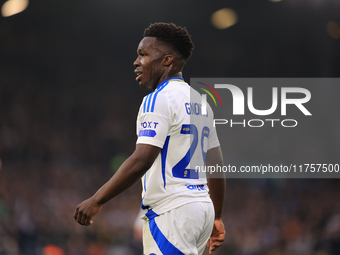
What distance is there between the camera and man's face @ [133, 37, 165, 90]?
2.28m

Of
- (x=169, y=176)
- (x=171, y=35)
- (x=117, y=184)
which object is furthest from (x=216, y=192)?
(x=171, y=35)

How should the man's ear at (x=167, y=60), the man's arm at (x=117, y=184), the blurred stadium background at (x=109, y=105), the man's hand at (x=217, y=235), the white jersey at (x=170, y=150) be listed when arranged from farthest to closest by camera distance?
1. the blurred stadium background at (x=109, y=105)
2. the man's hand at (x=217, y=235)
3. the man's ear at (x=167, y=60)
4. the white jersey at (x=170, y=150)
5. the man's arm at (x=117, y=184)

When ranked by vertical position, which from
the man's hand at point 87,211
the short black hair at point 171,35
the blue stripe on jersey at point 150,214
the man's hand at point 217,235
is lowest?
the man's hand at point 217,235

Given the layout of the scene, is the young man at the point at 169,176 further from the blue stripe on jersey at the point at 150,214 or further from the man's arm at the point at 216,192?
the man's arm at the point at 216,192

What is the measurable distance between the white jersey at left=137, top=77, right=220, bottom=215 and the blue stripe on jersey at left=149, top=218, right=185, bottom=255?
82mm

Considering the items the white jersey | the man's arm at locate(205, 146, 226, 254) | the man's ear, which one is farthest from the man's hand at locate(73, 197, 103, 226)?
the man's ear

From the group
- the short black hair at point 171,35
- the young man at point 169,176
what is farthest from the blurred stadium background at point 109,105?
the short black hair at point 171,35

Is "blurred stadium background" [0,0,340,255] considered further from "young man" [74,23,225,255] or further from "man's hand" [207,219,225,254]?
"young man" [74,23,225,255]

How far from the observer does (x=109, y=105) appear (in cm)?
1034

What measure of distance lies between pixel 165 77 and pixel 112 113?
8172mm

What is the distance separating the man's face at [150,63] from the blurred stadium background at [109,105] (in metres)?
6.19

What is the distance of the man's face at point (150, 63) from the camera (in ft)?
7.49

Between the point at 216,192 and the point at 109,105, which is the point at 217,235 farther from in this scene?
the point at 109,105

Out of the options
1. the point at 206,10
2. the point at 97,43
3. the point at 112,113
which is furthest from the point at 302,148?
the point at 97,43
